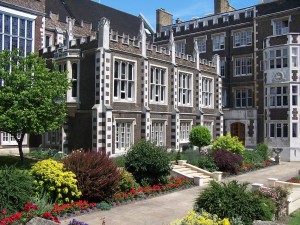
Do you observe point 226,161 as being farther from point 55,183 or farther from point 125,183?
point 55,183

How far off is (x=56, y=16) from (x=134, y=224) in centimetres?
2724

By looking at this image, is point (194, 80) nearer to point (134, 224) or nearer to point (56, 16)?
point (56, 16)

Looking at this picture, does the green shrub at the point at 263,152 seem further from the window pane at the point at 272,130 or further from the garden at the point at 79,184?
the garden at the point at 79,184

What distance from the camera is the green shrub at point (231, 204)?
9.66 metres

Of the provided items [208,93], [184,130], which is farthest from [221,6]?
[184,130]

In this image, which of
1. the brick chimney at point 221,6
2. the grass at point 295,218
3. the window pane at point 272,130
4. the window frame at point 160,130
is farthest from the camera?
the brick chimney at point 221,6

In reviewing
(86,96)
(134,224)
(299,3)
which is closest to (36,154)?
(86,96)

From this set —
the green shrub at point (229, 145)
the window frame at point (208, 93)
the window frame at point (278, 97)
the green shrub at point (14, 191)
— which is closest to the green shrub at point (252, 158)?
the green shrub at point (229, 145)

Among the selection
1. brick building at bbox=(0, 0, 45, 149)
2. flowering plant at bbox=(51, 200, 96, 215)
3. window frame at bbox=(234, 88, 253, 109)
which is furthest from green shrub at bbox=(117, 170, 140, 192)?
window frame at bbox=(234, 88, 253, 109)

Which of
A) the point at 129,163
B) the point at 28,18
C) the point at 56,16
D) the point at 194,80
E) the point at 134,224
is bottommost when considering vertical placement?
the point at 134,224

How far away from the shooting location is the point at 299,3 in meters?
34.5

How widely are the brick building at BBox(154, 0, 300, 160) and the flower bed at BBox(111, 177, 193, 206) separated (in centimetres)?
1845

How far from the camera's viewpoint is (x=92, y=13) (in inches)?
1607

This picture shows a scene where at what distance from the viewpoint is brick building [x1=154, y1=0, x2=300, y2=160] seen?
109 ft
